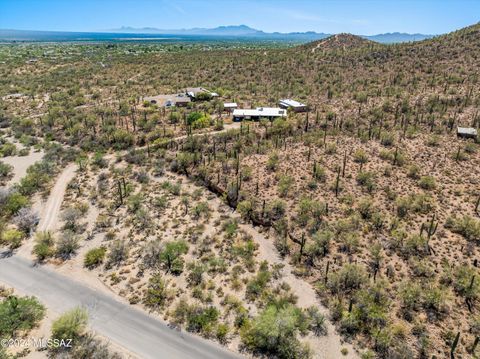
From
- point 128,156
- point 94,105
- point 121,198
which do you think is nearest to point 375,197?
point 121,198

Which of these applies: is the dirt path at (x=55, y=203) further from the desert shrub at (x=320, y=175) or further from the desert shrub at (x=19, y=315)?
the desert shrub at (x=320, y=175)

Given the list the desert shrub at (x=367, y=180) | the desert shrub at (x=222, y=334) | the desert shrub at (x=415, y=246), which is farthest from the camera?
the desert shrub at (x=367, y=180)

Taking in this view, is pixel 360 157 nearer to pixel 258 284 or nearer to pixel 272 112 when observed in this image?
pixel 272 112

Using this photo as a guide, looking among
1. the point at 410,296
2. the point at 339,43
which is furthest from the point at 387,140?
the point at 339,43

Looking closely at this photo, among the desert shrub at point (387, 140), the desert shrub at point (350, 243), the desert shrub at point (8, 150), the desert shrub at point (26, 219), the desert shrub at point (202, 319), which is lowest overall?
the desert shrub at point (202, 319)

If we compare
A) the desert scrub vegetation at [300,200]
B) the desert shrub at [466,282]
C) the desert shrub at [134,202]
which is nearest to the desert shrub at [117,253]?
the desert scrub vegetation at [300,200]

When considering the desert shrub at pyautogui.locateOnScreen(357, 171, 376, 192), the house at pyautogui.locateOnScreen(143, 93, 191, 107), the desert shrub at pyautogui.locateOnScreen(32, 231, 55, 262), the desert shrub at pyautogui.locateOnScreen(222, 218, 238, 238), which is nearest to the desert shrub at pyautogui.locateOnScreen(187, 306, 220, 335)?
the desert shrub at pyautogui.locateOnScreen(222, 218, 238, 238)
